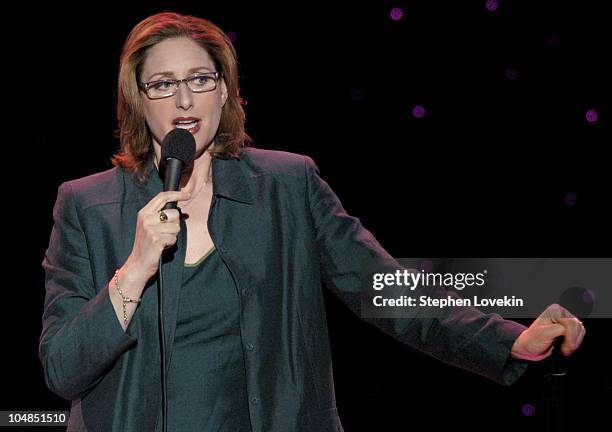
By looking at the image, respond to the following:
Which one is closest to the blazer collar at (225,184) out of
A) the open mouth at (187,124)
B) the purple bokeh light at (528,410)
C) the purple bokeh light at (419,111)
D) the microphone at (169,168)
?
the open mouth at (187,124)

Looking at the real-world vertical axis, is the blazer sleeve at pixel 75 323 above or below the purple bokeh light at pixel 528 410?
above

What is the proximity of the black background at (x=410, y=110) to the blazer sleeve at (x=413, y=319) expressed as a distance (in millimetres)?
985

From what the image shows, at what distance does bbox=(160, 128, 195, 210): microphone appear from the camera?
1525 mm

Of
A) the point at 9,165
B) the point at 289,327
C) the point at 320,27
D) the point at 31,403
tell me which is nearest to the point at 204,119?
the point at 289,327

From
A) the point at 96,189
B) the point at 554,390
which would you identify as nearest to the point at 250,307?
the point at 96,189

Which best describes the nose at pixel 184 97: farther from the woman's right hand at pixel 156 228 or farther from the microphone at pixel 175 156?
the woman's right hand at pixel 156 228

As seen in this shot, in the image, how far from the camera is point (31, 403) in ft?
9.87

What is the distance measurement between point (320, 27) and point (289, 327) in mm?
1369

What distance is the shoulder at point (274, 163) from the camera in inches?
74.6

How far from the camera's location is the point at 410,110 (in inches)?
114

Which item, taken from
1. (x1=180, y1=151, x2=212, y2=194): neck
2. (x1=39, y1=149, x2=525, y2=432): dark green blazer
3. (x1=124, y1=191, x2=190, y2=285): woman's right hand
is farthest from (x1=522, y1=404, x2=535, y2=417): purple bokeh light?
(x1=124, y1=191, x2=190, y2=285): woman's right hand

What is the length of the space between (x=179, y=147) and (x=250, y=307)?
33 cm

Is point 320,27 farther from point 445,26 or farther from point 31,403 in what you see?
point 31,403

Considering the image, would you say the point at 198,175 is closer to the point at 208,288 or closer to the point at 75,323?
the point at 208,288
